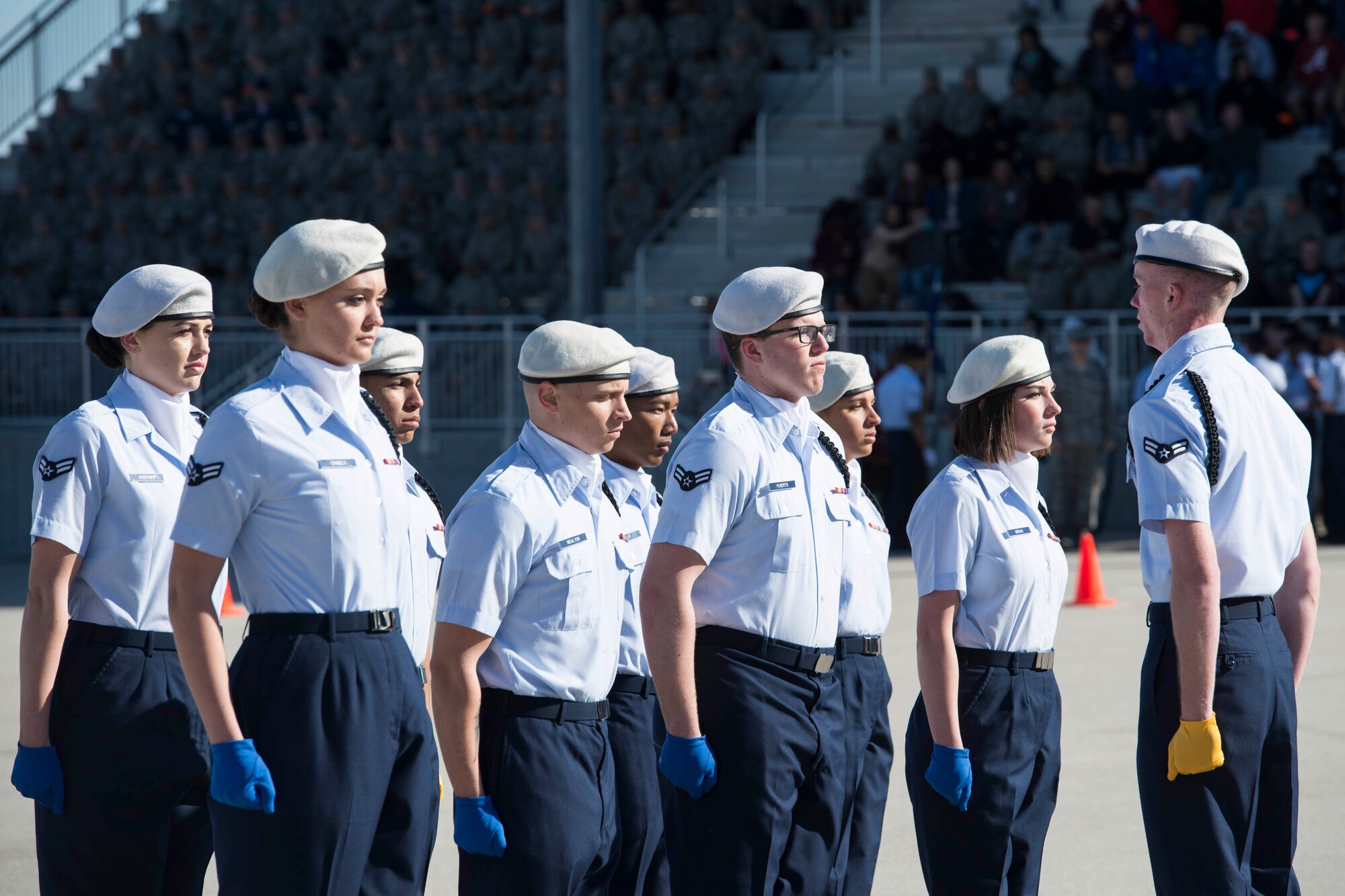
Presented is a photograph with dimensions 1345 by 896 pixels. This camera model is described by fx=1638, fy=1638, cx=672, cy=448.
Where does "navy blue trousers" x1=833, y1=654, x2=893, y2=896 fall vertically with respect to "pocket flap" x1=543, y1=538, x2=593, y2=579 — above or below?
below

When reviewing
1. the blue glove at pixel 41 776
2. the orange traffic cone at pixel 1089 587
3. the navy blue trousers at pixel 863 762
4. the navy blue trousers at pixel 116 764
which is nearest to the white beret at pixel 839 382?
the navy blue trousers at pixel 863 762

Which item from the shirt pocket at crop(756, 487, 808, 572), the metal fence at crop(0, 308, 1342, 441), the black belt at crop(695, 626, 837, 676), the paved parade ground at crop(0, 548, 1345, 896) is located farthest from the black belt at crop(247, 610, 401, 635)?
the metal fence at crop(0, 308, 1342, 441)

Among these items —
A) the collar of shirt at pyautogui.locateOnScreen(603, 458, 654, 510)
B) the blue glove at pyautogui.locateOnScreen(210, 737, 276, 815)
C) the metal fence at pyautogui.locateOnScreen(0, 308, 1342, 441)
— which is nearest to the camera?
the blue glove at pyautogui.locateOnScreen(210, 737, 276, 815)

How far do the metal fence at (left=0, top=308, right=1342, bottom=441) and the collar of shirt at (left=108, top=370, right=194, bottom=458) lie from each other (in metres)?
11.5

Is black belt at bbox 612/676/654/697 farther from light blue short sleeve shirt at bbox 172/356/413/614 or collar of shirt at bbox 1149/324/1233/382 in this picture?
collar of shirt at bbox 1149/324/1233/382

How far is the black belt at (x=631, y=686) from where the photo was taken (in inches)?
160

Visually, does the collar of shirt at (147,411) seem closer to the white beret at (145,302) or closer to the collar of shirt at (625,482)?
the white beret at (145,302)

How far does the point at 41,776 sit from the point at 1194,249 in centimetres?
301

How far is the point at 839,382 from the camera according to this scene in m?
5.08

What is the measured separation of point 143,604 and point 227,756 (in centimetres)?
103

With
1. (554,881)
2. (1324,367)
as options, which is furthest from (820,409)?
(1324,367)

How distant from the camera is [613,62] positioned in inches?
837

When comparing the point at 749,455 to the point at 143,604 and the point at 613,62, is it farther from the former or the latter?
the point at 613,62

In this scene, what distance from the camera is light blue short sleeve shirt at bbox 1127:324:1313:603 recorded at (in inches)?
149
